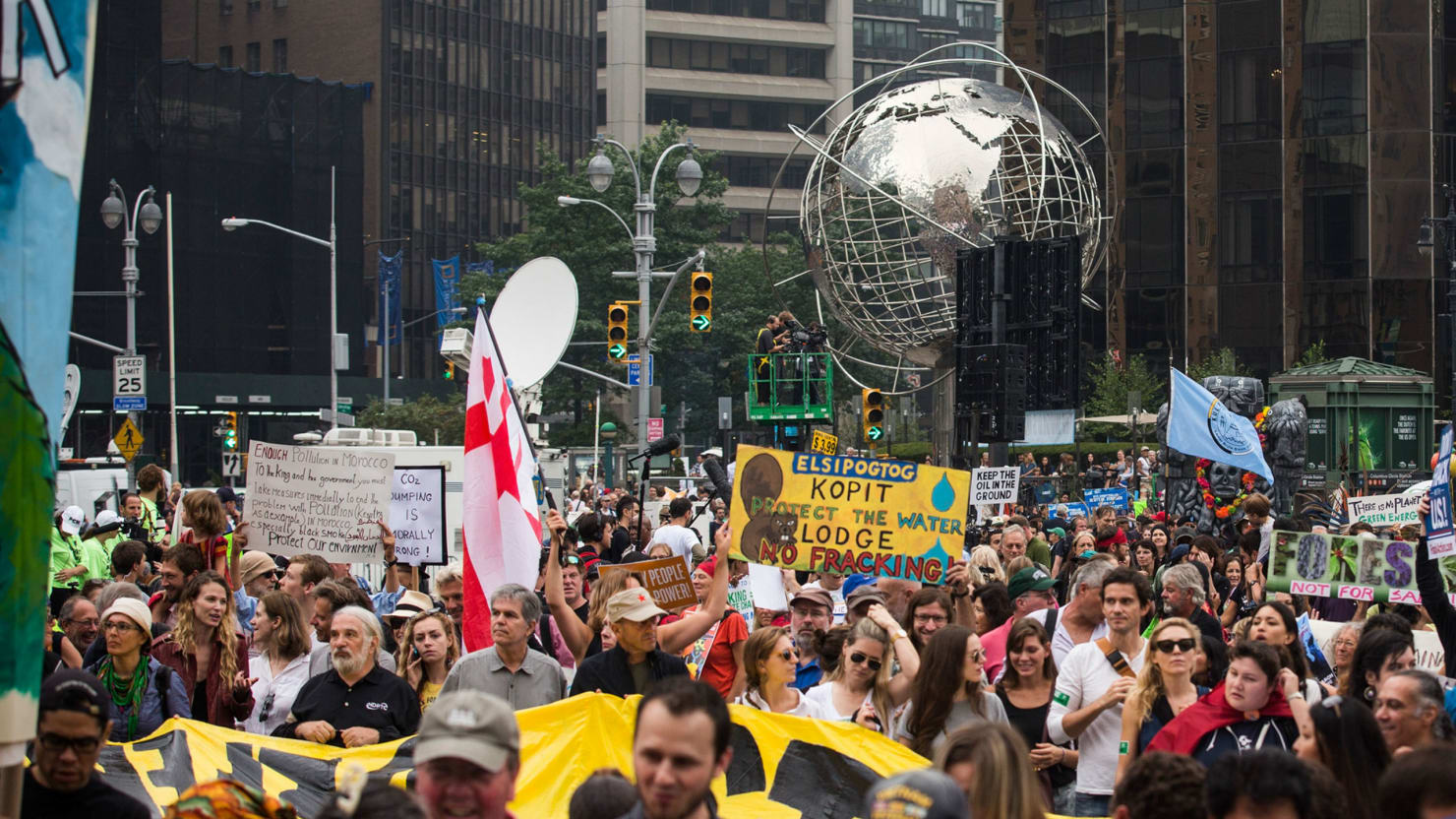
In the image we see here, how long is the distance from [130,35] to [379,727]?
204 feet

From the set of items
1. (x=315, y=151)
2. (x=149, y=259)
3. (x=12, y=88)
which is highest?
(x=315, y=151)

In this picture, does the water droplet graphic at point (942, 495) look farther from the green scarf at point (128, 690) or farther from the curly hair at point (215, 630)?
the green scarf at point (128, 690)

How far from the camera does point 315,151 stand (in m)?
72.3

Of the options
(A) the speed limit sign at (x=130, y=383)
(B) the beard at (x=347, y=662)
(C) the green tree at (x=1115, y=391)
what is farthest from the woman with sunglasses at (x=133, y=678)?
(C) the green tree at (x=1115, y=391)

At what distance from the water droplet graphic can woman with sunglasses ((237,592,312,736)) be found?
11.6ft

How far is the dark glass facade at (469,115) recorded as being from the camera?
293 feet

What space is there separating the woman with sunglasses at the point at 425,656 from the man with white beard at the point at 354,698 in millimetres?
582

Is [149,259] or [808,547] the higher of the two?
[149,259]

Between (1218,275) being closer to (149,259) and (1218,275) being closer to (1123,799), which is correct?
(149,259)

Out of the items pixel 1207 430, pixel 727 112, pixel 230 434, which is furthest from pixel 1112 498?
pixel 727 112

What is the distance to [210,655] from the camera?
26.9 ft

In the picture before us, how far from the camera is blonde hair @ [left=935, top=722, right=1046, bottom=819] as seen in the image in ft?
14.4

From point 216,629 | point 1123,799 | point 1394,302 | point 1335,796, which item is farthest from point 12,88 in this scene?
point 1394,302

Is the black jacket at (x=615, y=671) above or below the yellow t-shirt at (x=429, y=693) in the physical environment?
above
